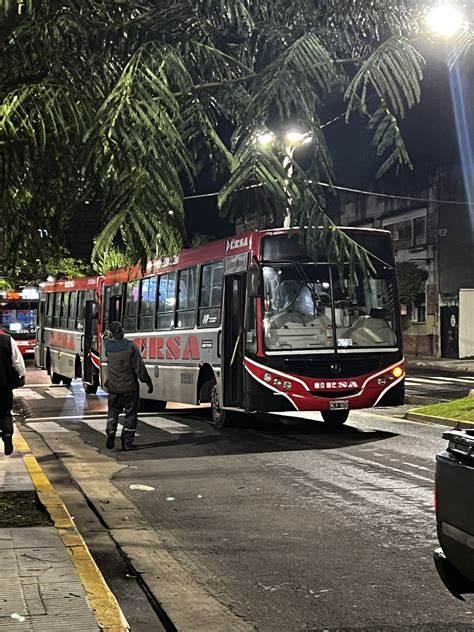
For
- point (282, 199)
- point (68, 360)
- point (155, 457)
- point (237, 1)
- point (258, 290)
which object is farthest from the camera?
point (68, 360)

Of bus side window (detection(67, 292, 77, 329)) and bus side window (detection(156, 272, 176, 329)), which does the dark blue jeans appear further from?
bus side window (detection(67, 292, 77, 329))

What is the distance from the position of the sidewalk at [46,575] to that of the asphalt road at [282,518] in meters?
0.49

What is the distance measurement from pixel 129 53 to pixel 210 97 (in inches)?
25.2

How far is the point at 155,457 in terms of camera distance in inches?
552

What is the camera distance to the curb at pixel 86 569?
608 cm

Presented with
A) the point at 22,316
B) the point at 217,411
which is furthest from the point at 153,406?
the point at 22,316

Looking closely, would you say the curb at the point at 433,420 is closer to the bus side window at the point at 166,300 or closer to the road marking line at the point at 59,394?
the bus side window at the point at 166,300

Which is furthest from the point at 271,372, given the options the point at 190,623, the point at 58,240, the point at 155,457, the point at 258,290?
the point at 190,623

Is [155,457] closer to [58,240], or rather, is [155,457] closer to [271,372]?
[271,372]

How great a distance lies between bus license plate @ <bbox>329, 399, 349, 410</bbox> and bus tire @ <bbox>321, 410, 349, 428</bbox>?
6.57ft

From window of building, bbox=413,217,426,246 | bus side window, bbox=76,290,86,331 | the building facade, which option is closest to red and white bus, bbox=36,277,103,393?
bus side window, bbox=76,290,86,331

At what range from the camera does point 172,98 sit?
5.84 meters

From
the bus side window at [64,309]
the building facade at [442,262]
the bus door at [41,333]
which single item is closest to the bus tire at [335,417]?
the bus side window at [64,309]

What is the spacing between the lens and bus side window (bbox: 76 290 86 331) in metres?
27.0
